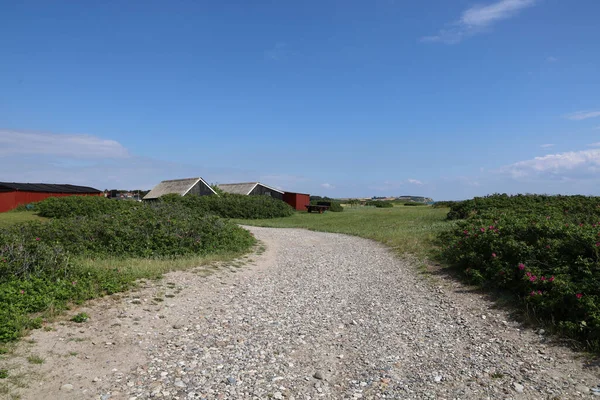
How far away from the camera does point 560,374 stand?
4645 millimetres

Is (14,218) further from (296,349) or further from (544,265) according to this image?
(544,265)

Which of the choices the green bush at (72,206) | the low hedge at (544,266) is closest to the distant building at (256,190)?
the green bush at (72,206)

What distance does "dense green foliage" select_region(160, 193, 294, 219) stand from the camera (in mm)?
33594

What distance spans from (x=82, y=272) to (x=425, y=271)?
7776mm

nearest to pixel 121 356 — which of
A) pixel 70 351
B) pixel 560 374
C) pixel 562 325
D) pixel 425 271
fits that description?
pixel 70 351

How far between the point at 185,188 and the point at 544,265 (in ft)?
131

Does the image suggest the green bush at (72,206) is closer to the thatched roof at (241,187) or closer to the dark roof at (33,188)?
the dark roof at (33,188)

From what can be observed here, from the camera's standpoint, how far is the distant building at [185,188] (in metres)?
43.7

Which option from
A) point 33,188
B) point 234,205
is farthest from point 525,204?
point 33,188

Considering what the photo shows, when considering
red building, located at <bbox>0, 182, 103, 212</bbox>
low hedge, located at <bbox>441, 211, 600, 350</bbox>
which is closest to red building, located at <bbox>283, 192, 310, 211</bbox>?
red building, located at <bbox>0, 182, 103, 212</bbox>

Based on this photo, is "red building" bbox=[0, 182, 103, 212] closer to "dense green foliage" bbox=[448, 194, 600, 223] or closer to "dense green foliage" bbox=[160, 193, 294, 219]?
"dense green foliage" bbox=[160, 193, 294, 219]

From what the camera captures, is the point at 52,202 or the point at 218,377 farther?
the point at 52,202

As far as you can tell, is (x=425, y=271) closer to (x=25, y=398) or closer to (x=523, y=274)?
(x=523, y=274)

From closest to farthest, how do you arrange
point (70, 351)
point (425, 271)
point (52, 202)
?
1. point (70, 351)
2. point (425, 271)
3. point (52, 202)
